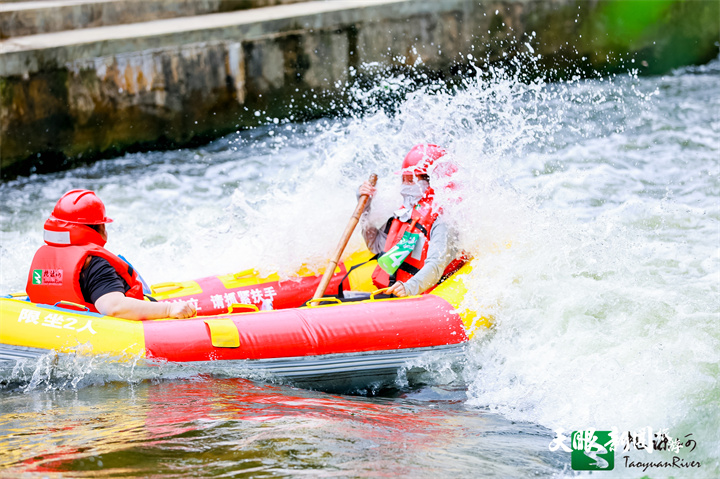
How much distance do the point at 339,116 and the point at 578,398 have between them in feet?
24.4

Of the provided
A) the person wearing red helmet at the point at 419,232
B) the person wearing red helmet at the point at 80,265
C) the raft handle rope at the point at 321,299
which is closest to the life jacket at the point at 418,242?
the person wearing red helmet at the point at 419,232

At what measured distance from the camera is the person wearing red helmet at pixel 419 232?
4754mm

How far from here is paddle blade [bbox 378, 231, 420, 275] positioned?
484cm

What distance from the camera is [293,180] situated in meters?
8.64

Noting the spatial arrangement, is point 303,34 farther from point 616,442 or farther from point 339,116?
point 616,442

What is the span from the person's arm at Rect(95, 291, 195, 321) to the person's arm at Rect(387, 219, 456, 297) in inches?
49.4

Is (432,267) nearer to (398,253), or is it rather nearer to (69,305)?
(398,253)

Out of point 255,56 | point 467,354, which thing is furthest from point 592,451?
point 255,56

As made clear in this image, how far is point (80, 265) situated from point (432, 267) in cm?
205

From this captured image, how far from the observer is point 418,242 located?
15.9 ft

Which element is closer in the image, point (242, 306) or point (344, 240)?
point (242, 306)

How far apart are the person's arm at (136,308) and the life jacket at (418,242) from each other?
123cm

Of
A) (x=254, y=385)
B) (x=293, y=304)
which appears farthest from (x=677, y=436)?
(x=293, y=304)

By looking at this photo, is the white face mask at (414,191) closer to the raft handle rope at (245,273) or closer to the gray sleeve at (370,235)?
the gray sleeve at (370,235)
